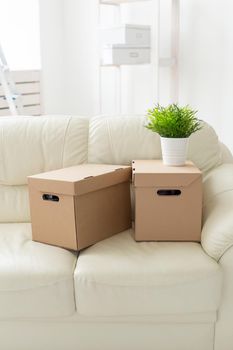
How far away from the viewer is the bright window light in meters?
3.90

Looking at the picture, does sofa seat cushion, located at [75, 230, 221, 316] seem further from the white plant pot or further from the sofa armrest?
the white plant pot

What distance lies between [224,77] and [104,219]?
5.44 ft

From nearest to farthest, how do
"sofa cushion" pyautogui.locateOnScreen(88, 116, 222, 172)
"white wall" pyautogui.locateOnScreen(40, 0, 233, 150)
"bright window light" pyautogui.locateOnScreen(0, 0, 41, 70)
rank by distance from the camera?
1. "sofa cushion" pyautogui.locateOnScreen(88, 116, 222, 172)
2. "white wall" pyautogui.locateOnScreen(40, 0, 233, 150)
3. "bright window light" pyautogui.locateOnScreen(0, 0, 41, 70)

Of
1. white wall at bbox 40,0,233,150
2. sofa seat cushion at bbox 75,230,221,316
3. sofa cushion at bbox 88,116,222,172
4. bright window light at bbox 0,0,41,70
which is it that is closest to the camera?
sofa seat cushion at bbox 75,230,221,316

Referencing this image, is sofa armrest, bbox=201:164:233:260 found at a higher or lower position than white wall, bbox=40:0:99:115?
lower

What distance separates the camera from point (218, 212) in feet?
5.70

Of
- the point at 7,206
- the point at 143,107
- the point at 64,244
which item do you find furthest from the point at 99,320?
the point at 143,107

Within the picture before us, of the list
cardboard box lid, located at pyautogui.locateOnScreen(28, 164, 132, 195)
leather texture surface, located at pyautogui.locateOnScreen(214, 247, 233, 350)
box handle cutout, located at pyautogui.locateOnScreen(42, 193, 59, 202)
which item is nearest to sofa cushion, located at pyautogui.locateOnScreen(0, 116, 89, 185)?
cardboard box lid, located at pyautogui.locateOnScreen(28, 164, 132, 195)

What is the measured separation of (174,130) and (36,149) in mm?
650

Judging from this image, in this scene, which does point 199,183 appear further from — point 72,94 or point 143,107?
point 72,94

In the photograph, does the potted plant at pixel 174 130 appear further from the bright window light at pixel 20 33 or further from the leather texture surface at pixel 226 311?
the bright window light at pixel 20 33

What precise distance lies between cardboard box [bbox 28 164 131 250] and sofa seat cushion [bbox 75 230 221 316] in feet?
0.62

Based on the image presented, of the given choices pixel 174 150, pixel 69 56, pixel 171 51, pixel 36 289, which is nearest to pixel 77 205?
pixel 36 289

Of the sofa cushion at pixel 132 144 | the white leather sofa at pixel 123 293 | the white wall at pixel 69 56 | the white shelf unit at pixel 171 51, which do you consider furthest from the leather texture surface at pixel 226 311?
the white wall at pixel 69 56
